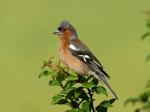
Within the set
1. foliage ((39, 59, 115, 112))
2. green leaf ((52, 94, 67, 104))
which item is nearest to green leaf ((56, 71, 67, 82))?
foliage ((39, 59, 115, 112))

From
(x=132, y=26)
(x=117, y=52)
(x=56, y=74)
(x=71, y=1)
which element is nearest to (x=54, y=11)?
(x=71, y=1)

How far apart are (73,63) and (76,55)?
17 cm

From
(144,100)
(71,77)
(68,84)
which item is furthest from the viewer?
(144,100)

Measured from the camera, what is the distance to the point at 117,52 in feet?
76.0

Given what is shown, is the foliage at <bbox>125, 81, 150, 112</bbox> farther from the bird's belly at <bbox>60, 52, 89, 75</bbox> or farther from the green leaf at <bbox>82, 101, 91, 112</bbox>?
the bird's belly at <bbox>60, 52, 89, 75</bbox>

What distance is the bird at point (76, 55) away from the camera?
9.88 m

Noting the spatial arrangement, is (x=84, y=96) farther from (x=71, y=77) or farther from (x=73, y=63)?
(x=73, y=63)

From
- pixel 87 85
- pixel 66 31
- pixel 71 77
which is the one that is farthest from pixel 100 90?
pixel 66 31

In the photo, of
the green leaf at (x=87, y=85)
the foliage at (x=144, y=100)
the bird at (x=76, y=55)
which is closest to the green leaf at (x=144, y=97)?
the foliage at (x=144, y=100)

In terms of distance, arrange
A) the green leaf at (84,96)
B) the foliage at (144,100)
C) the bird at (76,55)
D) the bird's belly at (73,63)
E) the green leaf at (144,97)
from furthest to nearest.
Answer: the bird's belly at (73,63)
the bird at (76,55)
the green leaf at (144,97)
the foliage at (144,100)
the green leaf at (84,96)

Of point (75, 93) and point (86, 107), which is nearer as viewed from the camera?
point (86, 107)

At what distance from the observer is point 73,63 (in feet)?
34.4

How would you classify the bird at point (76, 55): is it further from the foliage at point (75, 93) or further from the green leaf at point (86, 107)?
the green leaf at point (86, 107)

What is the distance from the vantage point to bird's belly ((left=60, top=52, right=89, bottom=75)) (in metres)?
10.3
